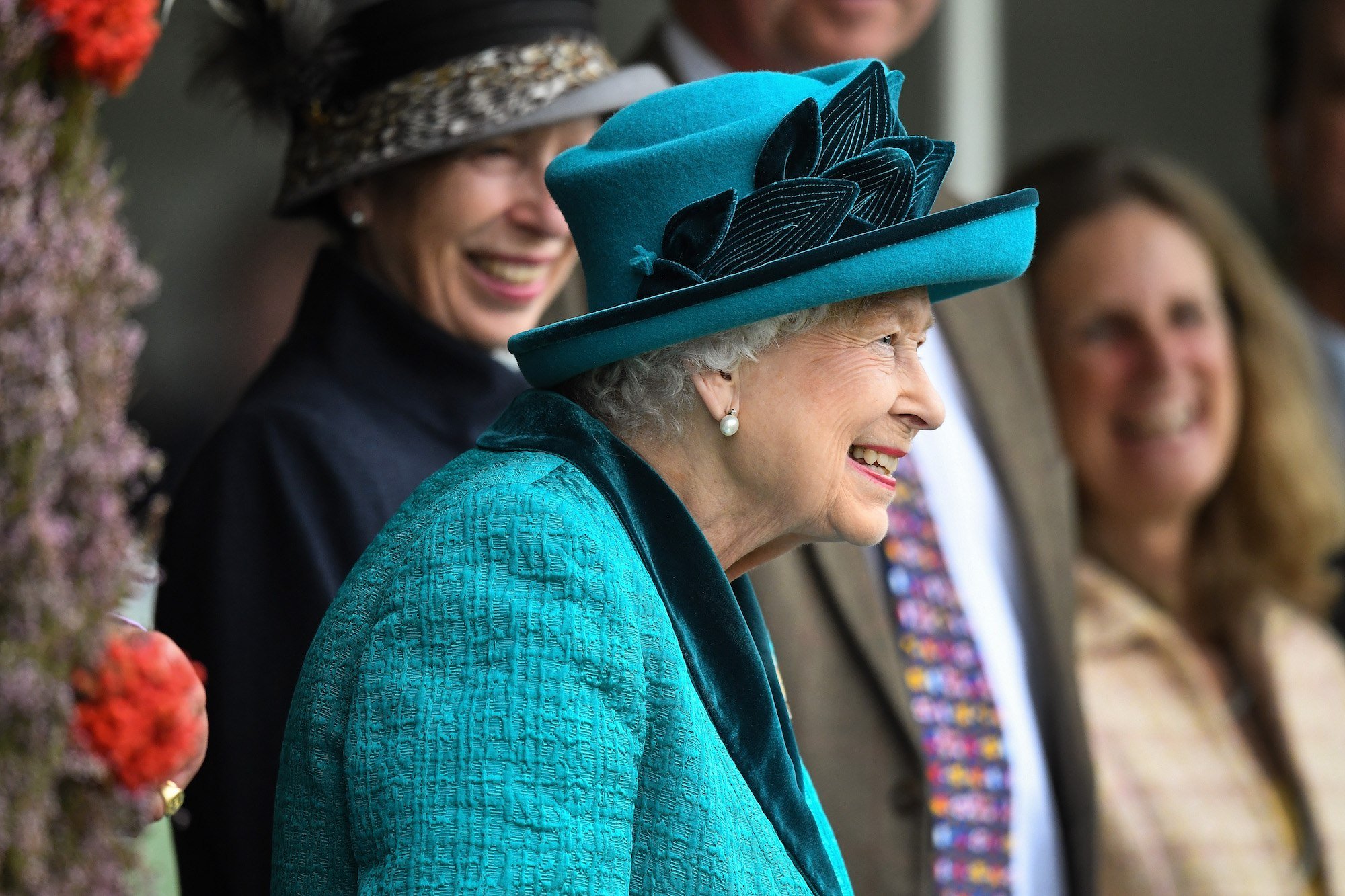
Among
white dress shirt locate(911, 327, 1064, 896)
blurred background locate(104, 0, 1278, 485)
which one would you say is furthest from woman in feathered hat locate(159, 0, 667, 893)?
white dress shirt locate(911, 327, 1064, 896)

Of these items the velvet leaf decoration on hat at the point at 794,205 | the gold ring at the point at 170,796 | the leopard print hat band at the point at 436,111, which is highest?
the leopard print hat band at the point at 436,111

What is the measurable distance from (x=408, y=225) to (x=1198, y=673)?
2052 millimetres

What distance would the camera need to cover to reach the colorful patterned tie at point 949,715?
9.03ft

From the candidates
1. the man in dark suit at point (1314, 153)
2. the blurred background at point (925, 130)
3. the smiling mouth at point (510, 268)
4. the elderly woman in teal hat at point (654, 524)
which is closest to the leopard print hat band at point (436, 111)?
the smiling mouth at point (510, 268)

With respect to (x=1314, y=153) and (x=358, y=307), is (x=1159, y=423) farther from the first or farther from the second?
(x=358, y=307)

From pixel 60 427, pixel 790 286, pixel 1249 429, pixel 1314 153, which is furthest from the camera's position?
pixel 1314 153

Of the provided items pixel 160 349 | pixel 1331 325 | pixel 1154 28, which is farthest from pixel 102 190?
pixel 1154 28

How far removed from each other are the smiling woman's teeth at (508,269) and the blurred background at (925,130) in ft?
2.49

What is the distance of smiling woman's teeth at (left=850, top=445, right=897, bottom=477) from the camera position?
179 cm

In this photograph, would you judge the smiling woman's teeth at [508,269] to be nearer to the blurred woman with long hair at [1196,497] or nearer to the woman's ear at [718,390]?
the woman's ear at [718,390]

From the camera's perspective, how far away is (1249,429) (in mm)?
3775

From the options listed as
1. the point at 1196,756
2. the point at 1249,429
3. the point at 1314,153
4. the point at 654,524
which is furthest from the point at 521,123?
the point at 1314,153

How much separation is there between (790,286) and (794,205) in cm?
9

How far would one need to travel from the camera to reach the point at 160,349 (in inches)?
159
